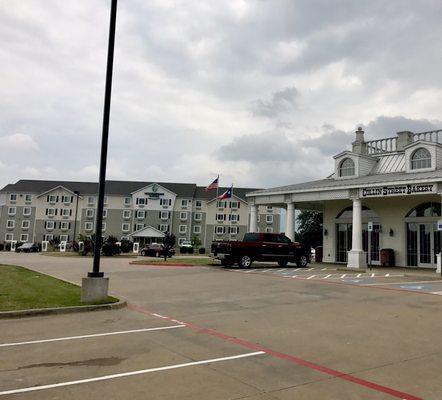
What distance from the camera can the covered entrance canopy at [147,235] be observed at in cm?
7144

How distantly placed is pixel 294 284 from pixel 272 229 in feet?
201

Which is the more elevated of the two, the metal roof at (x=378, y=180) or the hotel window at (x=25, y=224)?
the metal roof at (x=378, y=180)

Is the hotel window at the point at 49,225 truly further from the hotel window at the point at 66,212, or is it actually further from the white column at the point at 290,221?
the white column at the point at 290,221

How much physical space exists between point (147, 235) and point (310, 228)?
25.3 meters

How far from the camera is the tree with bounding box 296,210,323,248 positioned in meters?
67.4

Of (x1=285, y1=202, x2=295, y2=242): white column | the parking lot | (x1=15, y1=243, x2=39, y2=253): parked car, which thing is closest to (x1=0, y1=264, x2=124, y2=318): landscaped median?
the parking lot

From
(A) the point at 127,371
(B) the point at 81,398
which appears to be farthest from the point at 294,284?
(B) the point at 81,398

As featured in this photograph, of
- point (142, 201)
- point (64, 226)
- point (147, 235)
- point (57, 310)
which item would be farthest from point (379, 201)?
point (64, 226)

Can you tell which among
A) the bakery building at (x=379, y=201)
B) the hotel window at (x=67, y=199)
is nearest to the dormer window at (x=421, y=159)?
the bakery building at (x=379, y=201)

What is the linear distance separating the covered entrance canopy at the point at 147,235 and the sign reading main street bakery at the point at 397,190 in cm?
4891

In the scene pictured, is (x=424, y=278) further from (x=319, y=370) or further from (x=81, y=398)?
(x=81, y=398)

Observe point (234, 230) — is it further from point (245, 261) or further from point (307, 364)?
point (307, 364)

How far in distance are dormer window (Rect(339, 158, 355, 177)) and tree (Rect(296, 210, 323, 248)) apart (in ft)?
118

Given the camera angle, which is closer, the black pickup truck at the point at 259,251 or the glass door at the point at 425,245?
the black pickup truck at the point at 259,251
